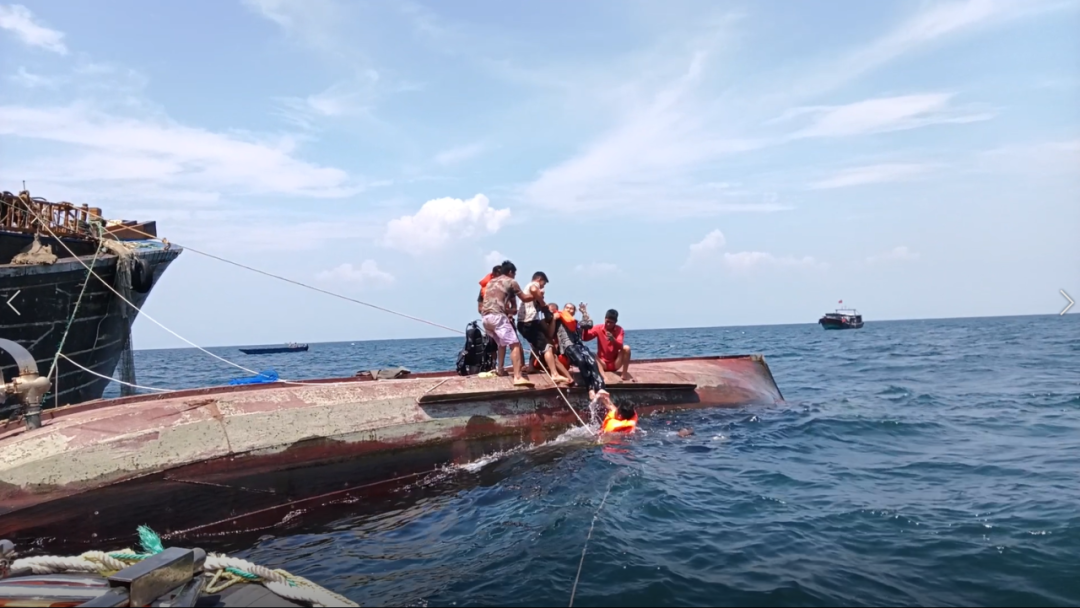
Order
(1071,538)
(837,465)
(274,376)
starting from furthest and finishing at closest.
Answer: (274,376)
(837,465)
(1071,538)

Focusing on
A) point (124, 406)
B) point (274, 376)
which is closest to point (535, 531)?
point (124, 406)

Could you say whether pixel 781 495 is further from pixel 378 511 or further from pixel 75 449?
pixel 75 449

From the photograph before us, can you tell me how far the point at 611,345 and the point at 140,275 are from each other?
10508mm

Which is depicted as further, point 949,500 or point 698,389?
point 698,389

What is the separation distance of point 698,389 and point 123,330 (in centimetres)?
1334

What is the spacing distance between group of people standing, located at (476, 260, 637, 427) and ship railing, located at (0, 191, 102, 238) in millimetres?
8912

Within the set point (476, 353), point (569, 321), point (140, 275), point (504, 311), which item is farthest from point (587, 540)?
point (140, 275)

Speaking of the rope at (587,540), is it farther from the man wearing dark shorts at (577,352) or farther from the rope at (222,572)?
the man wearing dark shorts at (577,352)

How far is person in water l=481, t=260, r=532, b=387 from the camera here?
10.3m

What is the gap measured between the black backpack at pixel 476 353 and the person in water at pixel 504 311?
30.7 inches

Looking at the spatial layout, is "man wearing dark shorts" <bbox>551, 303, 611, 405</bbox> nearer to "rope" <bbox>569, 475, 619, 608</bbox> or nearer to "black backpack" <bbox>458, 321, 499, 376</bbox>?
"black backpack" <bbox>458, 321, 499, 376</bbox>

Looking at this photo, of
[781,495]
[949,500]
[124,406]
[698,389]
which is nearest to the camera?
[949,500]

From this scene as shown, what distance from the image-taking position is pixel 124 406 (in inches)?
317

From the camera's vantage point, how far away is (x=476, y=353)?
1139 cm
